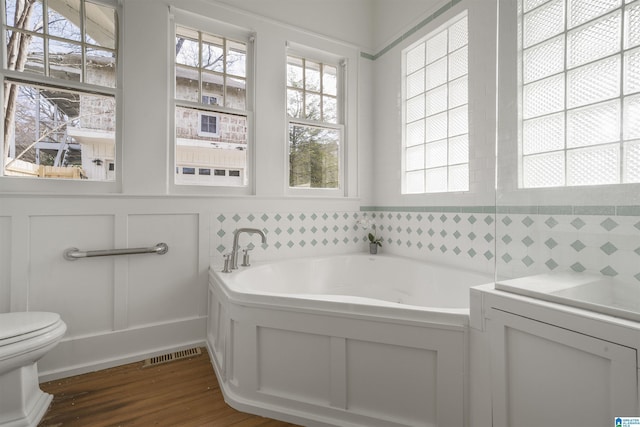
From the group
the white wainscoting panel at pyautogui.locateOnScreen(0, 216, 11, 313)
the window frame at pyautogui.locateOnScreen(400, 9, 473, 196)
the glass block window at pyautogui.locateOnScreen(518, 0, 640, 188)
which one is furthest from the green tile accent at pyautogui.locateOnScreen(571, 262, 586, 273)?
the white wainscoting panel at pyautogui.locateOnScreen(0, 216, 11, 313)

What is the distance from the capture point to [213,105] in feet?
7.28

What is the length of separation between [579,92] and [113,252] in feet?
8.15

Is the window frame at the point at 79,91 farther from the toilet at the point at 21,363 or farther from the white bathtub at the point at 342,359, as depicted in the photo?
the white bathtub at the point at 342,359

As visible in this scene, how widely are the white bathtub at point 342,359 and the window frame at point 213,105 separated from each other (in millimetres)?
846

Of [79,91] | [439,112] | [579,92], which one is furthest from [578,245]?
[79,91]

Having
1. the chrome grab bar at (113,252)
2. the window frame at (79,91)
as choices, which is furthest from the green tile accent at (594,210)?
the window frame at (79,91)

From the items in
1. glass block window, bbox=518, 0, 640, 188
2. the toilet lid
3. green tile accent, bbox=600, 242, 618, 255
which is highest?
glass block window, bbox=518, 0, 640, 188

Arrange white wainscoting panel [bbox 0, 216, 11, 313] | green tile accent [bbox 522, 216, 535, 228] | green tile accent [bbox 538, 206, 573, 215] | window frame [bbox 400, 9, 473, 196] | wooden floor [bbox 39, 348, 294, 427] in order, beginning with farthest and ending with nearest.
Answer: window frame [bbox 400, 9, 473, 196]
white wainscoting panel [bbox 0, 216, 11, 313]
wooden floor [bbox 39, 348, 294, 427]
green tile accent [bbox 522, 216, 535, 228]
green tile accent [bbox 538, 206, 573, 215]

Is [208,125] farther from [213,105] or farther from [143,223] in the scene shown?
[143,223]

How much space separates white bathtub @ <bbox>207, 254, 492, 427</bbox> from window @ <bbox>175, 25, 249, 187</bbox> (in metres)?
1.03

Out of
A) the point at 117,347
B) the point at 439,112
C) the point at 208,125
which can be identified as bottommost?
the point at 117,347

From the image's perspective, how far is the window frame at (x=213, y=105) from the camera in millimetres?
2051

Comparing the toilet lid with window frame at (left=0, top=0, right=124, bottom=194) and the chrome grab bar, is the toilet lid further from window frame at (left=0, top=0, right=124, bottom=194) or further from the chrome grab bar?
window frame at (left=0, top=0, right=124, bottom=194)

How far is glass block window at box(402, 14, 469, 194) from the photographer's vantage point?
2105 mm
